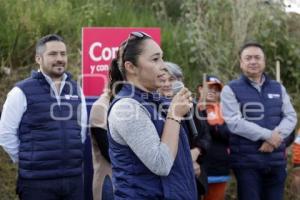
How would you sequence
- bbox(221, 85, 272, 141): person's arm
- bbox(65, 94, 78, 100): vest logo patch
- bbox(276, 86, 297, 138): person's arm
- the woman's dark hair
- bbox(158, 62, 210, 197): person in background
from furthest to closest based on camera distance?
bbox(276, 86, 297, 138): person's arm → bbox(221, 85, 272, 141): person's arm → bbox(158, 62, 210, 197): person in background → bbox(65, 94, 78, 100): vest logo patch → the woman's dark hair

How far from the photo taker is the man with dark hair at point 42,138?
4895 millimetres

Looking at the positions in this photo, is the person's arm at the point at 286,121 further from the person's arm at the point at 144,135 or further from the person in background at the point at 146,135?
the person's arm at the point at 144,135

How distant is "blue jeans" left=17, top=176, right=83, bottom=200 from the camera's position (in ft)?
16.1

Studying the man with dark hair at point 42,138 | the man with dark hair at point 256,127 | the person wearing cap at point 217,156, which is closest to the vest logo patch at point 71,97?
the man with dark hair at point 42,138

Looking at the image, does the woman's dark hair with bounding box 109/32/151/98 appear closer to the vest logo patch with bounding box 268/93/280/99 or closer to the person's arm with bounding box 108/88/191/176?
the person's arm with bounding box 108/88/191/176

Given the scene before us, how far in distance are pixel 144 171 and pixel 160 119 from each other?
279 mm

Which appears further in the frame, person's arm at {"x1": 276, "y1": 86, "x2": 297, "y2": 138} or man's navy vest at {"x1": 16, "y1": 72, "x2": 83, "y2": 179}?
person's arm at {"x1": 276, "y1": 86, "x2": 297, "y2": 138}

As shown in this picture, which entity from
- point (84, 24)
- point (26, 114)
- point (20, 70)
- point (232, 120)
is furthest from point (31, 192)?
point (84, 24)

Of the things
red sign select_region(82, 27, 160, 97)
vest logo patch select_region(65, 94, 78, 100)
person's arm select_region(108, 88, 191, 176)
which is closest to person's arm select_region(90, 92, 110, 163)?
vest logo patch select_region(65, 94, 78, 100)

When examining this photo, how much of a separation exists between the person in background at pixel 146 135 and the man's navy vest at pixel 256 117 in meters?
2.70

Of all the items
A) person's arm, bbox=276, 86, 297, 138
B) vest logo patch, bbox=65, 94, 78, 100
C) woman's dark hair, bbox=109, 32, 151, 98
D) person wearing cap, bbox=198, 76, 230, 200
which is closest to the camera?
woman's dark hair, bbox=109, 32, 151, 98

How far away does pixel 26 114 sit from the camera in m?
4.92

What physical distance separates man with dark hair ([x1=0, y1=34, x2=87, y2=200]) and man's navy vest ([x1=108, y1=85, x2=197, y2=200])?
73.1 inches

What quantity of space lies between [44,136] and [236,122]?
1918 mm
